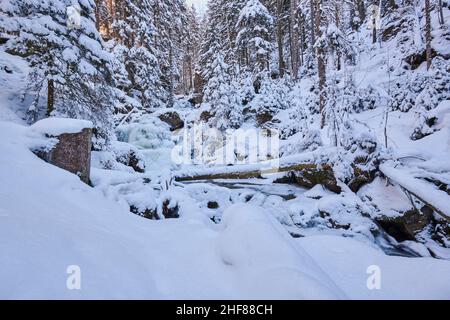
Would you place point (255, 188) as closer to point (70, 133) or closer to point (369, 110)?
point (70, 133)

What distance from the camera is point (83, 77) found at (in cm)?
966

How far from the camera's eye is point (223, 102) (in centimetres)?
1928

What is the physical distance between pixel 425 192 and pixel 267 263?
4404mm

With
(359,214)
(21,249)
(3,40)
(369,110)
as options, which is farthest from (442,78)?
(3,40)

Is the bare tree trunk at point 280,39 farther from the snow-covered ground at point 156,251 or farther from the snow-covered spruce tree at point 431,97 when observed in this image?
the snow-covered ground at point 156,251

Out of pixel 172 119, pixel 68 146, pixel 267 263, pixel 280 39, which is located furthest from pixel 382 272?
pixel 280 39

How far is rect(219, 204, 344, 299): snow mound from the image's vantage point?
78.0 inches

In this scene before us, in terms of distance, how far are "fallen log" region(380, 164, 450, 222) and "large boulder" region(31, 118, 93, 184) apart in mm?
6364

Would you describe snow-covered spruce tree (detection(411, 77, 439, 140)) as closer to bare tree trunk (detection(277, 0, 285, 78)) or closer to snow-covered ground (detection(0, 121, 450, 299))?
snow-covered ground (detection(0, 121, 450, 299))

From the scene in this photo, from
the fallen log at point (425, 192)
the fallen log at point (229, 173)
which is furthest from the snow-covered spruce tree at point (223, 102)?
the fallen log at point (425, 192)

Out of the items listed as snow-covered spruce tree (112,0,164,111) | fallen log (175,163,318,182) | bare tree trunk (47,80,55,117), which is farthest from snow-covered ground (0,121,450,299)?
snow-covered spruce tree (112,0,164,111)

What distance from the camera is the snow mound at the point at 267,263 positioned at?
198cm

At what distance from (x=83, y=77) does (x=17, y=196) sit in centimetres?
762

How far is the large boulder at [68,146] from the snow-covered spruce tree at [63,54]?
10.9 ft
